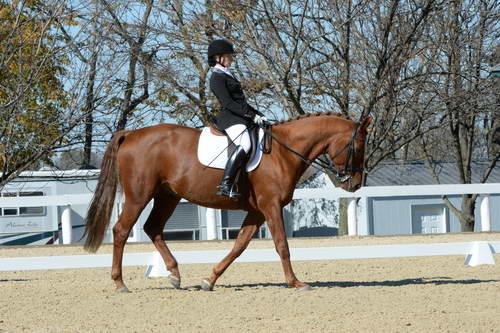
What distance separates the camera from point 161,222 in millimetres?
9062

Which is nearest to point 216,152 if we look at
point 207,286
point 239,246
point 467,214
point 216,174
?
point 216,174

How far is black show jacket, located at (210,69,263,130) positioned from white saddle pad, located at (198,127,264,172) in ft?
0.56

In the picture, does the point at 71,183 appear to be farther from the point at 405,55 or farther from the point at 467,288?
the point at 467,288

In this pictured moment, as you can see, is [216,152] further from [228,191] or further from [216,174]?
[228,191]

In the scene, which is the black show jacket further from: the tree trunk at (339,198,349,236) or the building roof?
the building roof

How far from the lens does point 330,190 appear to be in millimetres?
15953

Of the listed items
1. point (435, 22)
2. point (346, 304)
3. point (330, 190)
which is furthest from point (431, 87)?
point (346, 304)

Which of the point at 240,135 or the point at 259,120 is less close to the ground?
the point at 259,120

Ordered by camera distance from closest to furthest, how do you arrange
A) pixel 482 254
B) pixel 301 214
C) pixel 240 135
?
1. pixel 240 135
2. pixel 482 254
3. pixel 301 214

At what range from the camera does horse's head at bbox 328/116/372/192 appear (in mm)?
8391

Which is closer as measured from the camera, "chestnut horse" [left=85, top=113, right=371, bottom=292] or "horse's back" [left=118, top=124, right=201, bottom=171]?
"chestnut horse" [left=85, top=113, right=371, bottom=292]

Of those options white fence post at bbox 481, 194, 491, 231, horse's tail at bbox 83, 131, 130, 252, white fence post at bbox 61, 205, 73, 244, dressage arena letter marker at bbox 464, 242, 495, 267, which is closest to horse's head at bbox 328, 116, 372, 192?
horse's tail at bbox 83, 131, 130, 252

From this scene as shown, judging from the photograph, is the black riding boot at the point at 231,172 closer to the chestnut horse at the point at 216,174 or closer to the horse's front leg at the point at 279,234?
the chestnut horse at the point at 216,174

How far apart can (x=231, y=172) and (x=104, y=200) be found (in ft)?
5.24
